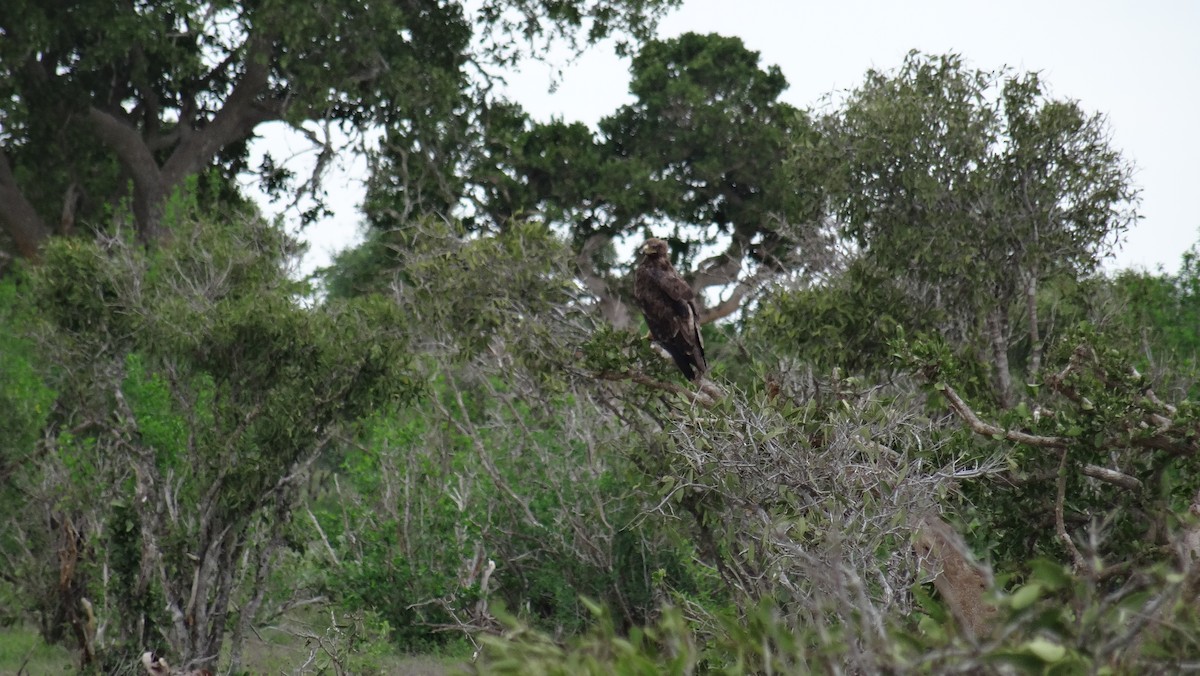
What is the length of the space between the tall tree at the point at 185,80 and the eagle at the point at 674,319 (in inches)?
437

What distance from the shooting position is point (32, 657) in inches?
501

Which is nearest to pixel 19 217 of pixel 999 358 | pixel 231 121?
pixel 231 121

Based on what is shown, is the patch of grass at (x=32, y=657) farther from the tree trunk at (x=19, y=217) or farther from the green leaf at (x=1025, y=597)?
the green leaf at (x=1025, y=597)

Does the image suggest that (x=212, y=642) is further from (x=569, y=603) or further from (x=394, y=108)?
(x=394, y=108)

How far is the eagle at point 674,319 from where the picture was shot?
819 centimetres

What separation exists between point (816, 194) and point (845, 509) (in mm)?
4311

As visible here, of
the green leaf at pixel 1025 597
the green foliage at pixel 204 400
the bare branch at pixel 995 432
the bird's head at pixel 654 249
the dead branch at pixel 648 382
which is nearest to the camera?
the green leaf at pixel 1025 597

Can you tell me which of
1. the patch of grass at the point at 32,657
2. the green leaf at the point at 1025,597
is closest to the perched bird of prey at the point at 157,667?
the patch of grass at the point at 32,657

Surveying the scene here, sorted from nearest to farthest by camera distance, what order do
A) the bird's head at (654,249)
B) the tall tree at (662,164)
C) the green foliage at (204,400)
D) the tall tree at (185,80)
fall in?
1. the bird's head at (654,249)
2. the green foliage at (204,400)
3. the tall tree at (185,80)
4. the tall tree at (662,164)

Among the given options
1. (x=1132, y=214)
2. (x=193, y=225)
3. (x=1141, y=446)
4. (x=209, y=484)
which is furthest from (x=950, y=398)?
(x=193, y=225)

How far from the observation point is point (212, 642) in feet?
32.4

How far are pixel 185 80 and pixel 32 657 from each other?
444 inches

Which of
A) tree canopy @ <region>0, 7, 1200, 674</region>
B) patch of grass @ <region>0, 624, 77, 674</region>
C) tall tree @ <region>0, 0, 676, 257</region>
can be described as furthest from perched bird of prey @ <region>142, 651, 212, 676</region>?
tall tree @ <region>0, 0, 676, 257</region>

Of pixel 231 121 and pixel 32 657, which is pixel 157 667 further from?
pixel 231 121
